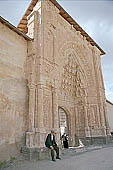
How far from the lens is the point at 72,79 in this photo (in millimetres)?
10695

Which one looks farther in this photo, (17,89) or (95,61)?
(95,61)

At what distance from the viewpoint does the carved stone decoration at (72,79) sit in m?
10.1

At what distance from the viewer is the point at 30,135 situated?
573 centimetres

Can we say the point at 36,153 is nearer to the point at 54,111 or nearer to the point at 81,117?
the point at 54,111

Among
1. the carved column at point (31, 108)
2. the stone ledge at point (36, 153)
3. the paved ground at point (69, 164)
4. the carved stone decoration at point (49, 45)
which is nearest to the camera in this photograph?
the paved ground at point (69, 164)

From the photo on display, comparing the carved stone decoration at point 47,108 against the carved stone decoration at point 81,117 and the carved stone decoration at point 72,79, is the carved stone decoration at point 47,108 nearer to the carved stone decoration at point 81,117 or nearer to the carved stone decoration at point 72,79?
the carved stone decoration at point 72,79

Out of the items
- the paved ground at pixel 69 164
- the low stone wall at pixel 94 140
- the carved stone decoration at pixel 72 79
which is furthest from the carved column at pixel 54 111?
the low stone wall at pixel 94 140

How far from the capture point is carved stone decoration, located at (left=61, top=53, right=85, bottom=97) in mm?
10090

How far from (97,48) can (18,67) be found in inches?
363

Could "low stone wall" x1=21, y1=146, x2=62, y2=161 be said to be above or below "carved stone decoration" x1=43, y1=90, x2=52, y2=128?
below

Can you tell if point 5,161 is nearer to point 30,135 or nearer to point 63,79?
point 30,135

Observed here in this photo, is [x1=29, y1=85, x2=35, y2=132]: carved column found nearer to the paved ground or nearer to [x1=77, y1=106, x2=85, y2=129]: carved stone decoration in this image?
the paved ground

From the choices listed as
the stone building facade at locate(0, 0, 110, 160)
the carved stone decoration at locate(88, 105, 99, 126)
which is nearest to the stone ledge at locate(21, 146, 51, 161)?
the stone building facade at locate(0, 0, 110, 160)

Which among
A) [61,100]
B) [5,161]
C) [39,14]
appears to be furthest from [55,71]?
[5,161]
